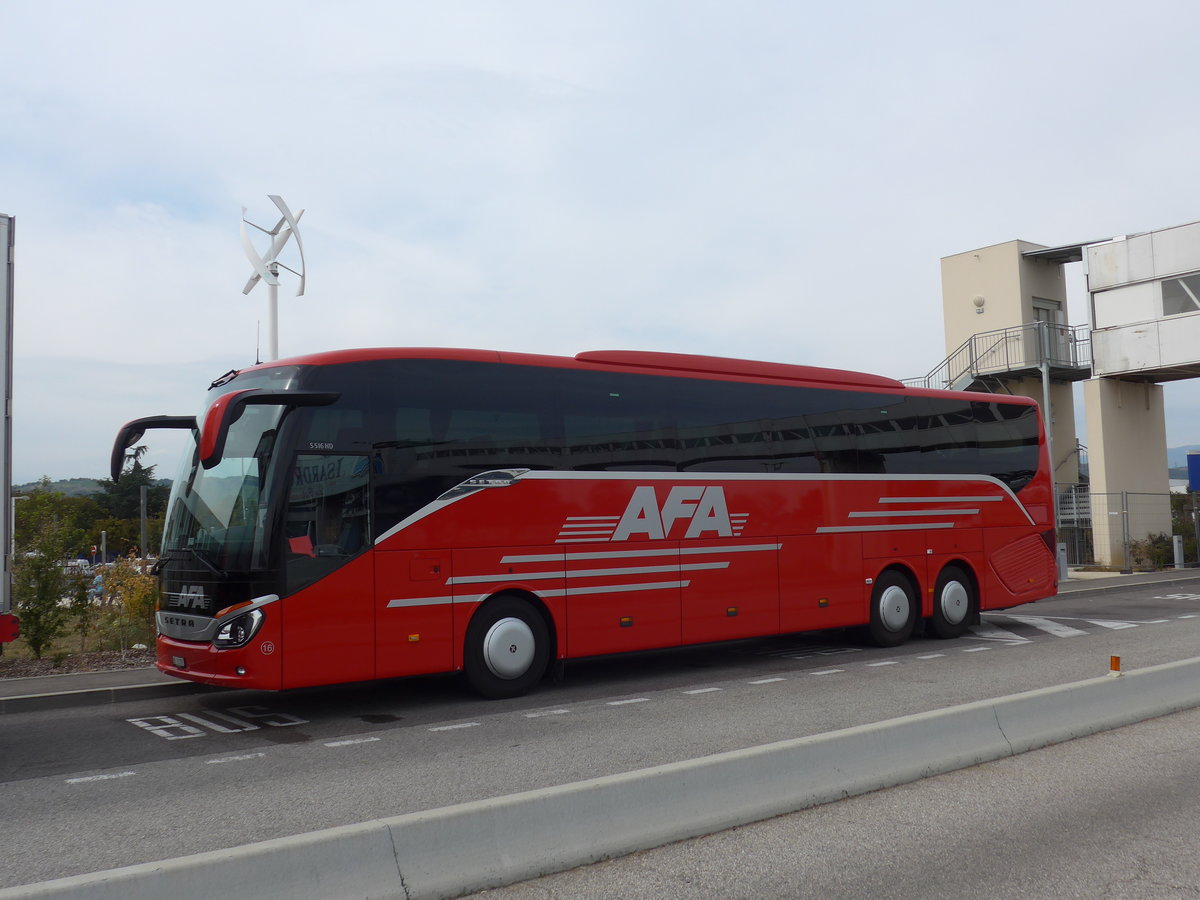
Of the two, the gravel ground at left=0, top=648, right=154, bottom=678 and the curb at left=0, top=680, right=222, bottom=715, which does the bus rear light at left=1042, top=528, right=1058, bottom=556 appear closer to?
the curb at left=0, top=680, right=222, bottom=715

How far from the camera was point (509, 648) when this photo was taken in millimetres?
10711

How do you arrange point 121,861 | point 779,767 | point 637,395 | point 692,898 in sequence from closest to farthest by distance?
point 692,898, point 121,861, point 779,767, point 637,395

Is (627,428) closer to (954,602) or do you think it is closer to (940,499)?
(940,499)

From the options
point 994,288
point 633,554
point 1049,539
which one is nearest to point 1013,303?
point 994,288

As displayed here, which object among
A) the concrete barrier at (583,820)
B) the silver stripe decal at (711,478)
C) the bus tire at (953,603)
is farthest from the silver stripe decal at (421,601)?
the bus tire at (953,603)

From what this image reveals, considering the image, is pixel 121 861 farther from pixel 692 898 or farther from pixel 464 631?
pixel 464 631

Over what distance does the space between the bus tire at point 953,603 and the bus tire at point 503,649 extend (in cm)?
721

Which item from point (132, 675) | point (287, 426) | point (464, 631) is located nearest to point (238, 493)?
point (287, 426)

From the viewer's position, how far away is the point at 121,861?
5.46 m

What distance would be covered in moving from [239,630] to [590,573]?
12.4ft

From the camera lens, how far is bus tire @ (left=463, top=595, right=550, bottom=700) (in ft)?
34.6

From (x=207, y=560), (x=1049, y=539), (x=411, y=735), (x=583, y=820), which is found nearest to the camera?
(x=583, y=820)

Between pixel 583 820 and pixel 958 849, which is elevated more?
pixel 583 820

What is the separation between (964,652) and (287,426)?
31.1 feet
